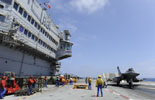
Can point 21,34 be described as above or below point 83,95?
above

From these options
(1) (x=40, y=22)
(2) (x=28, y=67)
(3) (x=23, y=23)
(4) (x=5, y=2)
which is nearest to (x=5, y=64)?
(2) (x=28, y=67)

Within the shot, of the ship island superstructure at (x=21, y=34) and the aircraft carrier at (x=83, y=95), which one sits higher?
the ship island superstructure at (x=21, y=34)

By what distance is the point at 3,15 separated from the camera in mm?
14031

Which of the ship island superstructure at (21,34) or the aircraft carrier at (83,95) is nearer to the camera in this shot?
the aircraft carrier at (83,95)

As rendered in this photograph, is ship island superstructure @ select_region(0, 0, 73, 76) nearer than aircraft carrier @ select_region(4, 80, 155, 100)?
No

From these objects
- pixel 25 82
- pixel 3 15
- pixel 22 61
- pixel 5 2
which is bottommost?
pixel 25 82

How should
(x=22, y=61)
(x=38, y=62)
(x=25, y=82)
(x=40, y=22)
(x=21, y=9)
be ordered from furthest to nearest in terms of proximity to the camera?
(x=38, y=62)
(x=40, y=22)
(x=22, y=61)
(x=21, y=9)
(x=25, y=82)

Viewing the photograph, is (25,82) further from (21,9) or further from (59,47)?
(59,47)

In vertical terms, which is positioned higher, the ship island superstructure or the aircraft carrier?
the ship island superstructure

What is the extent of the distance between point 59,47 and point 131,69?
85.8ft

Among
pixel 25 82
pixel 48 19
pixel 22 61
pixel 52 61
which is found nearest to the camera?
pixel 25 82

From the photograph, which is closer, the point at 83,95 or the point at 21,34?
the point at 83,95

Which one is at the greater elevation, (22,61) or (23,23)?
(23,23)

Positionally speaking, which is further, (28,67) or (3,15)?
(28,67)
